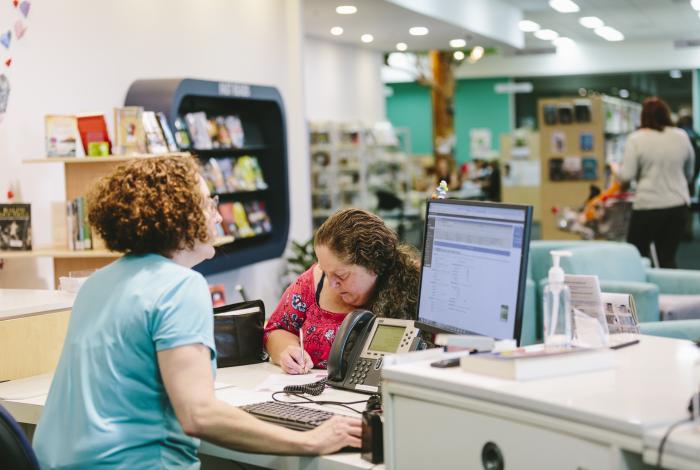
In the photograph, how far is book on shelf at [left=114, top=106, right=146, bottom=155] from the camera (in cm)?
511

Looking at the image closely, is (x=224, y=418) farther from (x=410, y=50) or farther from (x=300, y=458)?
(x=410, y=50)

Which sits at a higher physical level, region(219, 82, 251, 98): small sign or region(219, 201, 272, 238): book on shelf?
region(219, 82, 251, 98): small sign

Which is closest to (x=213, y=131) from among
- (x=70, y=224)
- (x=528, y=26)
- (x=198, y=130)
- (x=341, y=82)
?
(x=198, y=130)

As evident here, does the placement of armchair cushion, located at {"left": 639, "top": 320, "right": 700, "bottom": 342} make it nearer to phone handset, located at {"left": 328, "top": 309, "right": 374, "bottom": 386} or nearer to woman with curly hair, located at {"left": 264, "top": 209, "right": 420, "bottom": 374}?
woman with curly hair, located at {"left": 264, "top": 209, "right": 420, "bottom": 374}

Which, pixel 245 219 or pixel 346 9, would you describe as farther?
pixel 346 9

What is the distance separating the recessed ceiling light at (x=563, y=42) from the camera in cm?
1742

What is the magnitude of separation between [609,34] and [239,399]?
15894 mm

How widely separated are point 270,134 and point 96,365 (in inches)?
215

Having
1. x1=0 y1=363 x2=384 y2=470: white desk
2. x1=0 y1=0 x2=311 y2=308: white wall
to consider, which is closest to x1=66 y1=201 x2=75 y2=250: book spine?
x1=0 y1=0 x2=311 y2=308: white wall

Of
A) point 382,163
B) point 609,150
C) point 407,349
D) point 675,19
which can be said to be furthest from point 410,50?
point 407,349

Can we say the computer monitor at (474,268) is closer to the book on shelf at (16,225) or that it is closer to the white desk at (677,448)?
the white desk at (677,448)

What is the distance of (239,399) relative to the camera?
2664 mm

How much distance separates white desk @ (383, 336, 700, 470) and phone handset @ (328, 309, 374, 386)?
72 centimetres

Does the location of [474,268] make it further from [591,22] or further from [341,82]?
[591,22]
